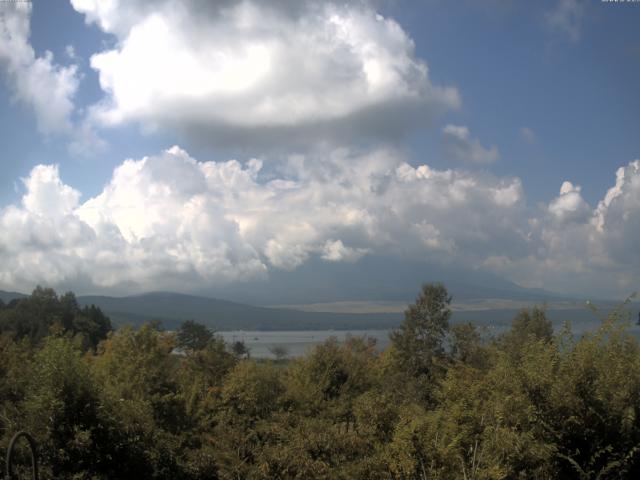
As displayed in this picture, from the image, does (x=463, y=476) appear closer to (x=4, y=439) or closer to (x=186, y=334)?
(x=4, y=439)

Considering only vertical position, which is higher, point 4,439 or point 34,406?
point 34,406

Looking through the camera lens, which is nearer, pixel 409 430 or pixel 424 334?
pixel 409 430

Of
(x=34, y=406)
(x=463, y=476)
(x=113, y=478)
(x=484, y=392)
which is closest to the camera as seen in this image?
(x=463, y=476)

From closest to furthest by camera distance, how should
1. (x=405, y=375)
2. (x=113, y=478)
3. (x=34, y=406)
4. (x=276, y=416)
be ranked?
(x=34, y=406)
(x=113, y=478)
(x=276, y=416)
(x=405, y=375)

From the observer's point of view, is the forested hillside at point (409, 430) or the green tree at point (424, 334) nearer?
the forested hillside at point (409, 430)

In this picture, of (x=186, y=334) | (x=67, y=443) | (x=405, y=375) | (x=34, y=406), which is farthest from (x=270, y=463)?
(x=186, y=334)

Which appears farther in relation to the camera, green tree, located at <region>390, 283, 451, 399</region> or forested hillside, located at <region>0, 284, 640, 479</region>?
green tree, located at <region>390, 283, 451, 399</region>

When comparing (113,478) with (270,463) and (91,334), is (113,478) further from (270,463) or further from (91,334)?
(91,334)

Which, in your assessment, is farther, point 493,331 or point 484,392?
point 493,331

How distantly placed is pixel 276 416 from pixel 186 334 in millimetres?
67806

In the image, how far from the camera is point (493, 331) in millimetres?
41844

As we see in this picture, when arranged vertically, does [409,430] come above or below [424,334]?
above

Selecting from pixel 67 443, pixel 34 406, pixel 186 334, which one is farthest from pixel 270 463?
pixel 186 334

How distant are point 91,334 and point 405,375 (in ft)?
205
